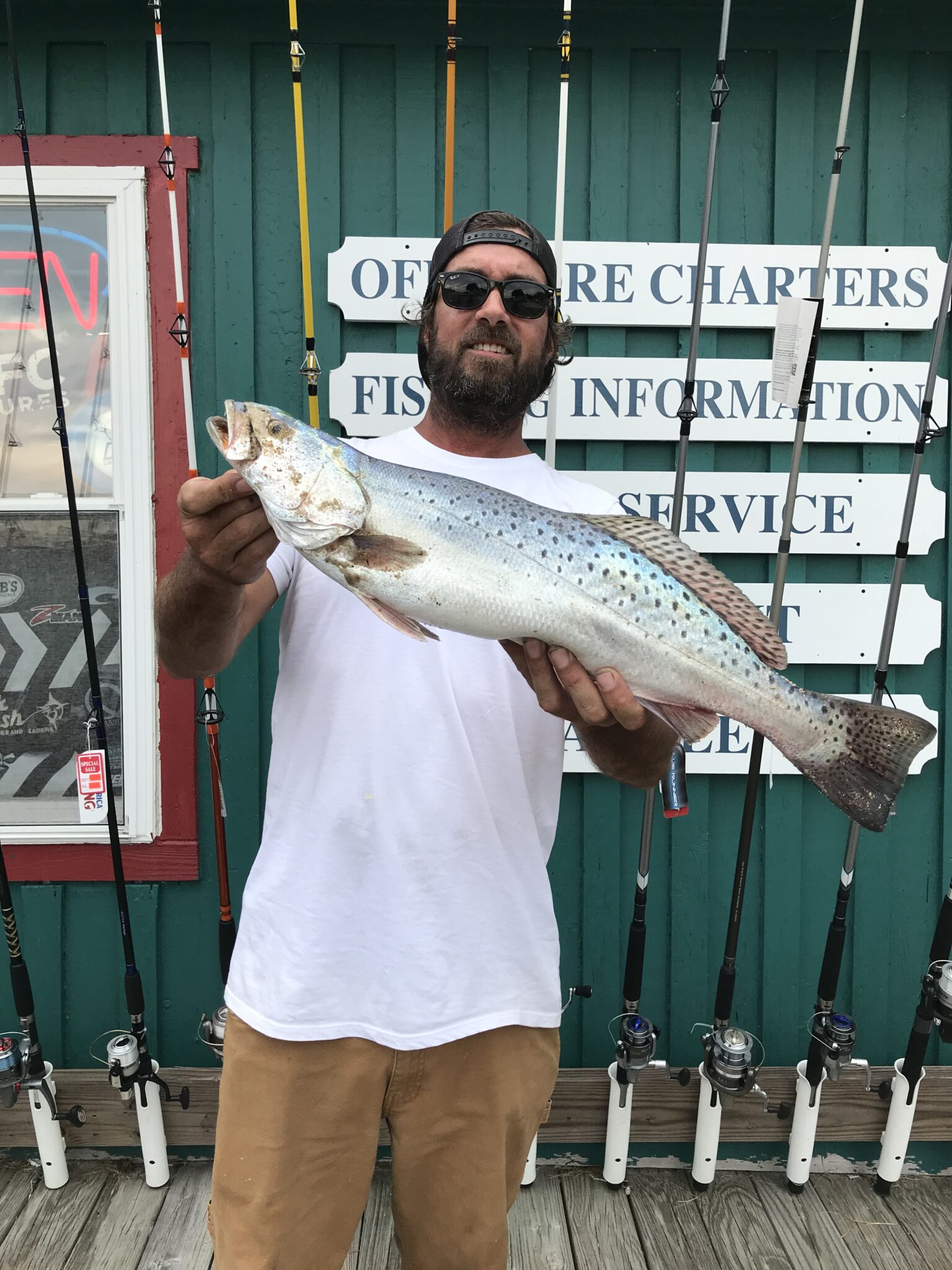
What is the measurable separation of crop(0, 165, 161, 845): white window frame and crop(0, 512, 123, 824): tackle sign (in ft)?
0.20

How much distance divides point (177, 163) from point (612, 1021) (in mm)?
3787

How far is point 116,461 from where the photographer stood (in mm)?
3309

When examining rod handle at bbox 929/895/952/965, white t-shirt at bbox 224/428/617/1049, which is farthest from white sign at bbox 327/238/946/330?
rod handle at bbox 929/895/952/965

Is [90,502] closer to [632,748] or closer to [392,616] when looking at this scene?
[392,616]

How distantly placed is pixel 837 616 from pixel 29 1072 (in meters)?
3.48

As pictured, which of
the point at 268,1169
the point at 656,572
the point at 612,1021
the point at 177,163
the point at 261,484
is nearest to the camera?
the point at 261,484

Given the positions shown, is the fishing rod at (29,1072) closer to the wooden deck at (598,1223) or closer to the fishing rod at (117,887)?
the wooden deck at (598,1223)

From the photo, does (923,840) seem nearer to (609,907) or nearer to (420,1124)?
(609,907)

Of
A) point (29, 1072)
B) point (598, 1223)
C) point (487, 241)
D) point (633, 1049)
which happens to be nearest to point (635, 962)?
point (633, 1049)

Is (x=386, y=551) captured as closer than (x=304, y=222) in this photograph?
Yes

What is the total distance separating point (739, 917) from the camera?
3104mm

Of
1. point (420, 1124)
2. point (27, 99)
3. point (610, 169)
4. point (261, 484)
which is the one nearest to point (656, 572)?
point (261, 484)

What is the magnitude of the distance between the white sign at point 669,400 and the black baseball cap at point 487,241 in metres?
0.81

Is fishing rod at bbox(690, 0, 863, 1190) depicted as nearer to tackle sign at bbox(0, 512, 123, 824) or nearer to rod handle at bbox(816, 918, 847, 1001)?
rod handle at bbox(816, 918, 847, 1001)
